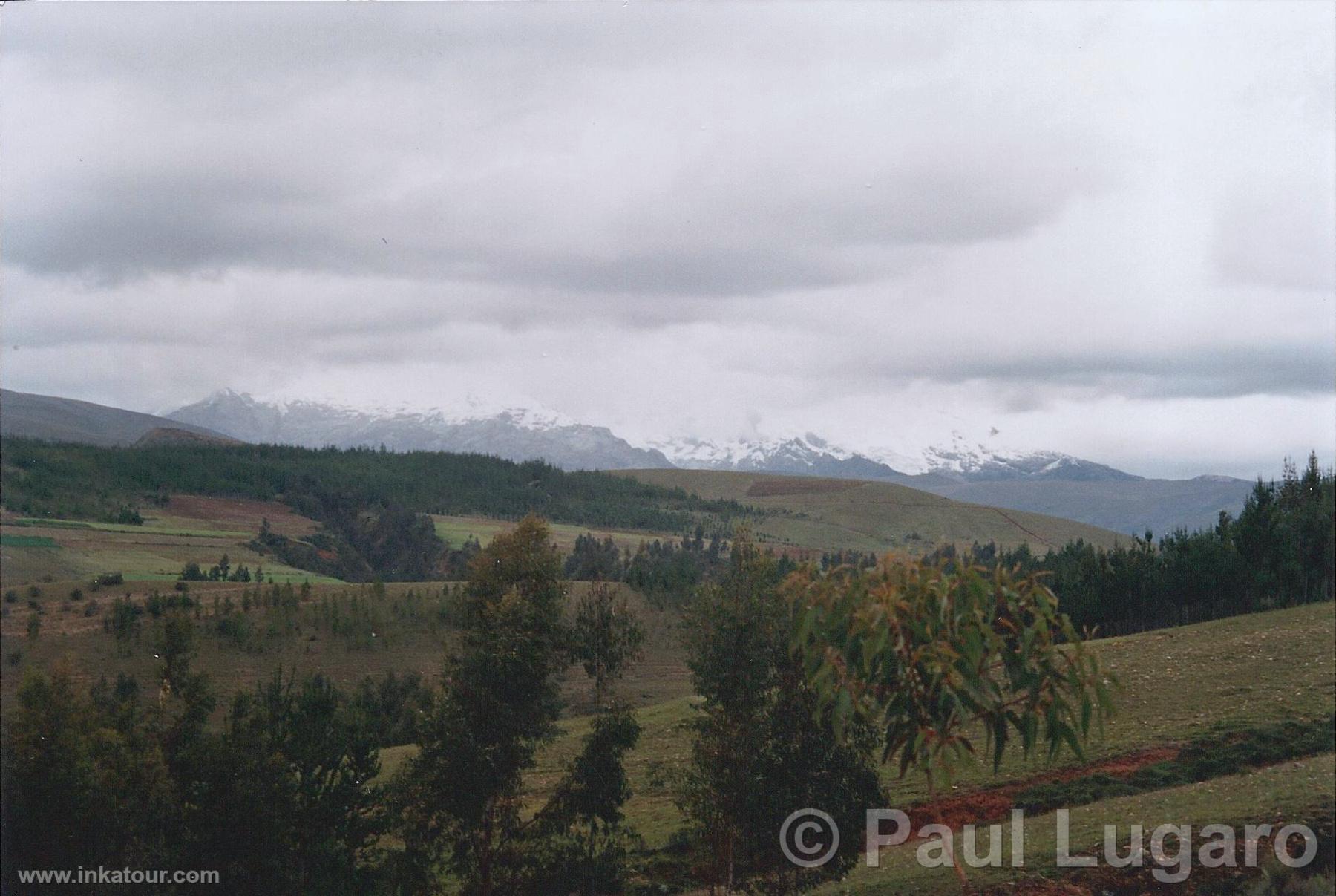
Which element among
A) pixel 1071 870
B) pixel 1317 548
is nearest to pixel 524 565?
pixel 1071 870

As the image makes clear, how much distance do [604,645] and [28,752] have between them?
13672 mm

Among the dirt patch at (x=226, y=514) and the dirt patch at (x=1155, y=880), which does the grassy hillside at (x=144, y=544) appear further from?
the dirt patch at (x=1155, y=880)

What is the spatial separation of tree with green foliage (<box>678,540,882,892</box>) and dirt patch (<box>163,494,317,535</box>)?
536 feet

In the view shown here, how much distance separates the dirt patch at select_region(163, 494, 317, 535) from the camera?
175m

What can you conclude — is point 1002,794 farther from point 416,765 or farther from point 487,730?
point 416,765

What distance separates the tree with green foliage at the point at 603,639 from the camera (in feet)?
90.6

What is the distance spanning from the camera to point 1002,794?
31.8 meters

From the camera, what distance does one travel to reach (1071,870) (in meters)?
20.2

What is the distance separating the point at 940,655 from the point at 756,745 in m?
12.8

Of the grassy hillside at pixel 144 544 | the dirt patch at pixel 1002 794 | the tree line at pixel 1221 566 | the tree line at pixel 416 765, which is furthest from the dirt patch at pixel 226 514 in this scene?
the dirt patch at pixel 1002 794

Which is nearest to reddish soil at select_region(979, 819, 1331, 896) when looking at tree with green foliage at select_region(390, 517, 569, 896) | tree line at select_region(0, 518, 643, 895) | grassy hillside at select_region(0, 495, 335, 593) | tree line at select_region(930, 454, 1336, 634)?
tree line at select_region(930, 454, 1336, 634)

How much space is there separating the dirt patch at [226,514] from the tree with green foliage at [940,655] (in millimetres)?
175220

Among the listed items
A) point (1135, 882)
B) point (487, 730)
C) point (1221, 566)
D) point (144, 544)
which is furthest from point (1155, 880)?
point (144, 544)

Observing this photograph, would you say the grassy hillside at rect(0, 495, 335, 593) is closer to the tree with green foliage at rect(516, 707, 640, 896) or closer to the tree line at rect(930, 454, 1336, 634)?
the tree with green foliage at rect(516, 707, 640, 896)
